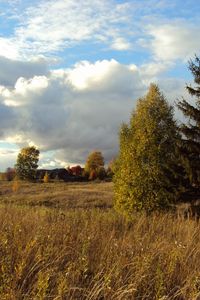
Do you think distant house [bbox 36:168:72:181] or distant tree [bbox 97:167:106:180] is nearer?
distant tree [bbox 97:167:106:180]

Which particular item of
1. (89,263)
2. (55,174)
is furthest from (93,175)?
(89,263)

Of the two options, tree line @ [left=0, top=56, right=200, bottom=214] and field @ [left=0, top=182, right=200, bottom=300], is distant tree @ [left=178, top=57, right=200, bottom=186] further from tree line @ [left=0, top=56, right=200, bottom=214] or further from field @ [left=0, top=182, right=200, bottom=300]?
field @ [left=0, top=182, right=200, bottom=300]

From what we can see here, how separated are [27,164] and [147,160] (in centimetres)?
9888

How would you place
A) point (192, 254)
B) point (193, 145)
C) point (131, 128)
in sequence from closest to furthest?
1. point (192, 254)
2. point (193, 145)
3. point (131, 128)

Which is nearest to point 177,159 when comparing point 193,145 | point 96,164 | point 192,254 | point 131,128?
point 193,145

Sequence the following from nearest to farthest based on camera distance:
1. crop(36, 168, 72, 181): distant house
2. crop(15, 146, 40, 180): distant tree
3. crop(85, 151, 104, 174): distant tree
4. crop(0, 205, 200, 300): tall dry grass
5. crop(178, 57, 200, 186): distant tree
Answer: crop(0, 205, 200, 300): tall dry grass
crop(178, 57, 200, 186): distant tree
crop(15, 146, 40, 180): distant tree
crop(36, 168, 72, 181): distant house
crop(85, 151, 104, 174): distant tree

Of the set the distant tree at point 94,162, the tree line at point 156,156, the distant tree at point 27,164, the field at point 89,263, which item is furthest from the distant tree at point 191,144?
the distant tree at point 94,162

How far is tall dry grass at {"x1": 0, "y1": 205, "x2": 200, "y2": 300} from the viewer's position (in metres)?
4.92

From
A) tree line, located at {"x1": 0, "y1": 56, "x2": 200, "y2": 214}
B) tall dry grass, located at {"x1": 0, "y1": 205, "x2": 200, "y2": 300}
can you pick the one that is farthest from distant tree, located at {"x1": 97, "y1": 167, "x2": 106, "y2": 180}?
tall dry grass, located at {"x1": 0, "y1": 205, "x2": 200, "y2": 300}

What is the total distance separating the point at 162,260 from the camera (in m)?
6.36

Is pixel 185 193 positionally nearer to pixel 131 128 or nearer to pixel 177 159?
pixel 177 159

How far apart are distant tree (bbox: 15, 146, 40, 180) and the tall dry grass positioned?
12146cm

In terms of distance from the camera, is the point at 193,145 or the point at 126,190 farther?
the point at 126,190

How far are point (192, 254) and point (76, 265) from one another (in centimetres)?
212
